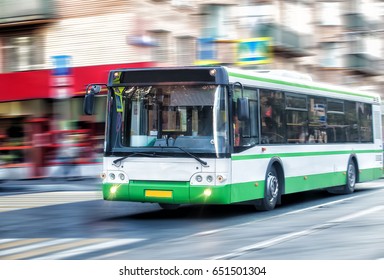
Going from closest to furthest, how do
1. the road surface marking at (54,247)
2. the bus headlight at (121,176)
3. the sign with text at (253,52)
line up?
the road surface marking at (54,247) < the bus headlight at (121,176) < the sign with text at (253,52)

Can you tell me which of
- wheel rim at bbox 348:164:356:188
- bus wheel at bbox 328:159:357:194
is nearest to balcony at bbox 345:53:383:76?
wheel rim at bbox 348:164:356:188

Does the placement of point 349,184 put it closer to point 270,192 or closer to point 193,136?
point 270,192

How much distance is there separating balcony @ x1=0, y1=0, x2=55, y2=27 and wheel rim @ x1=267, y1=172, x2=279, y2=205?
15.9 meters

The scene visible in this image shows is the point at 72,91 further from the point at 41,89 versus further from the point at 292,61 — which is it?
the point at 292,61

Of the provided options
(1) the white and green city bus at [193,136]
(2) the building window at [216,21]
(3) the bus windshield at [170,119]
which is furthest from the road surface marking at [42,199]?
(2) the building window at [216,21]

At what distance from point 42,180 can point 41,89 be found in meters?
4.24

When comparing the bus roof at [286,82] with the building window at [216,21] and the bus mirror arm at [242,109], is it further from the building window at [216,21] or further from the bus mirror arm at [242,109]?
the building window at [216,21]

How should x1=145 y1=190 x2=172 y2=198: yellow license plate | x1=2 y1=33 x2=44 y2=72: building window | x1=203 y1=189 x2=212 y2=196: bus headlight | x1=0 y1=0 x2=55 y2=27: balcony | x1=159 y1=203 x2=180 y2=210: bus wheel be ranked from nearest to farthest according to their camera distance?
x1=203 y1=189 x2=212 y2=196: bus headlight < x1=145 y1=190 x2=172 y2=198: yellow license plate < x1=159 y1=203 x2=180 y2=210: bus wheel < x1=0 y1=0 x2=55 y2=27: balcony < x1=2 y1=33 x2=44 y2=72: building window

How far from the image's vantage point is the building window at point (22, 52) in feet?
96.1

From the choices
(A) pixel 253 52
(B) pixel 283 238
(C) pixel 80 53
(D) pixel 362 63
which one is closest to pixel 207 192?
(B) pixel 283 238

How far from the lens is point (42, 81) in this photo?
28.8m

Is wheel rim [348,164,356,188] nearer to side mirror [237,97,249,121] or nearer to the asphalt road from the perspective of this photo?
the asphalt road

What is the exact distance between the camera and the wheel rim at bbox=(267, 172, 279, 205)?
14820 mm

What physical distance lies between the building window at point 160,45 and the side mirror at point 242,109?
50.1 ft
